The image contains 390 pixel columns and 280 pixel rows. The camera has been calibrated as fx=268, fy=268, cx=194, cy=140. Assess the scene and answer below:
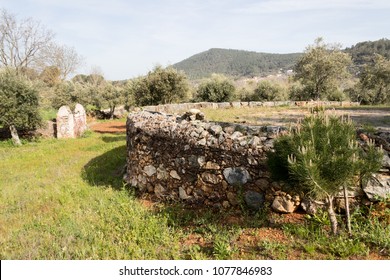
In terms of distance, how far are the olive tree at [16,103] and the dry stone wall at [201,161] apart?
36.5 ft

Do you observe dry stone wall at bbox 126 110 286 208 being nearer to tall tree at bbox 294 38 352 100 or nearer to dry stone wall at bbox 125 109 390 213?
dry stone wall at bbox 125 109 390 213

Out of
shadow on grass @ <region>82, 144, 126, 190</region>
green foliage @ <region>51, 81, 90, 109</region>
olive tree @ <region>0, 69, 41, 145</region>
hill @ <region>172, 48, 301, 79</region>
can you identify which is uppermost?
hill @ <region>172, 48, 301, 79</region>

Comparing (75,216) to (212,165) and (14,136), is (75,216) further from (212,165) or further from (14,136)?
(14,136)

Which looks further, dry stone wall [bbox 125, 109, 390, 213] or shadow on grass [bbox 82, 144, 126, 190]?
shadow on grass [bbox 82, 144, 126, 190]

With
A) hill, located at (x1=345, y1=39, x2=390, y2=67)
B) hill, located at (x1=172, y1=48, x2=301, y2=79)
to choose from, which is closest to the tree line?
hill, located at (x1=345, y1=39, x2=390, y2=67)

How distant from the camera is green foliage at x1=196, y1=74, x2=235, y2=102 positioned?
2742 centimetres

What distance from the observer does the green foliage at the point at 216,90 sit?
2742cm

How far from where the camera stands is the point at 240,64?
575 ft

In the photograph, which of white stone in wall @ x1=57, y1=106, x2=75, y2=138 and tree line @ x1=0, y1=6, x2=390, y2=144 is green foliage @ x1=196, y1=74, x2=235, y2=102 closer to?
tree line @ x1=0, y1=6, x2=390, y2=144

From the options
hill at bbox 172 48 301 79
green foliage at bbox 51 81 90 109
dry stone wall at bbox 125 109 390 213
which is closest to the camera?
dry stone wall at bbox 125 109 390 213

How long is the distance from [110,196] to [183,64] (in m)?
200

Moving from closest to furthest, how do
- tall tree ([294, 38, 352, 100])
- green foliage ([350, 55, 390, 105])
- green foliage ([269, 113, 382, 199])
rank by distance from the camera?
Answer: 1. green foliage ([269, 113, 382, 199])
2. tall tree ([294, 38, 352, 100])
3. green foliage ([350, 55, 390, 105])

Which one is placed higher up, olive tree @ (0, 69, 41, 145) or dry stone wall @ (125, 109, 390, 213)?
olive tree @ (0, 69, 41, 145)

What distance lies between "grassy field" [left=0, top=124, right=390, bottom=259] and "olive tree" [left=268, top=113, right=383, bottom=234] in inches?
30.7
